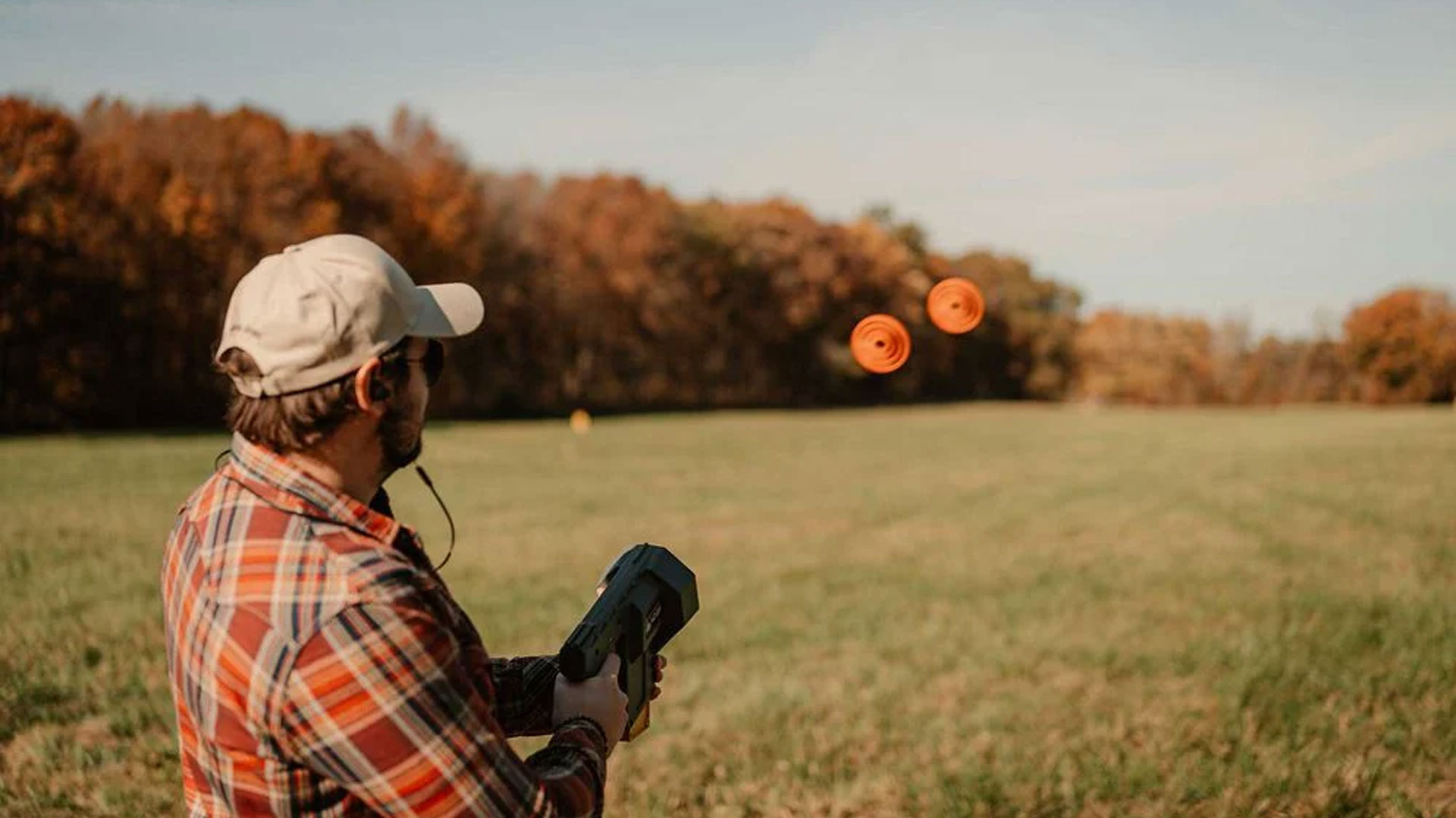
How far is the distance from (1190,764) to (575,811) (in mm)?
4554

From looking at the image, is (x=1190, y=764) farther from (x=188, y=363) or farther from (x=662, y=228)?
(x=662, y=228)

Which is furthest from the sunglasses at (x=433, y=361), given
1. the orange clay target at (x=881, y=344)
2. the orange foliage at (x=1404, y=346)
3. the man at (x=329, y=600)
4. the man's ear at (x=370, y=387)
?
the orange foliage at (x=1404, y=346)

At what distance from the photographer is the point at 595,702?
2.45 m

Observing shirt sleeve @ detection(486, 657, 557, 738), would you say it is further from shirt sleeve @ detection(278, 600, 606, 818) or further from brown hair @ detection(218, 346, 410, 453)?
brown hair @ detection(218, 346, 410, 453)

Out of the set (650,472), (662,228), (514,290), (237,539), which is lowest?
(650,472)

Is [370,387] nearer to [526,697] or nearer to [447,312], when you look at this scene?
[447,312]

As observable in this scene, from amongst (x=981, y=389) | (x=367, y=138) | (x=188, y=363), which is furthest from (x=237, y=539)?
(x=981, y=389)

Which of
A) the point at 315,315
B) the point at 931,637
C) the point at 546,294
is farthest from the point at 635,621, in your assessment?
the point at 546,294

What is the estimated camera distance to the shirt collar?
82.4 inches

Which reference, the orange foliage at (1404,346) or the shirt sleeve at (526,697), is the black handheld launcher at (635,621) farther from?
the orange foliage at (1404,346)

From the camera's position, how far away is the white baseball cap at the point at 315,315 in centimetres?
209

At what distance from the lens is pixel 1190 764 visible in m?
5.72

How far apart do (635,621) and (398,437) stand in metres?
0.76

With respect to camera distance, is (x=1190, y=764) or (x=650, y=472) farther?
(x=650, y=472)
